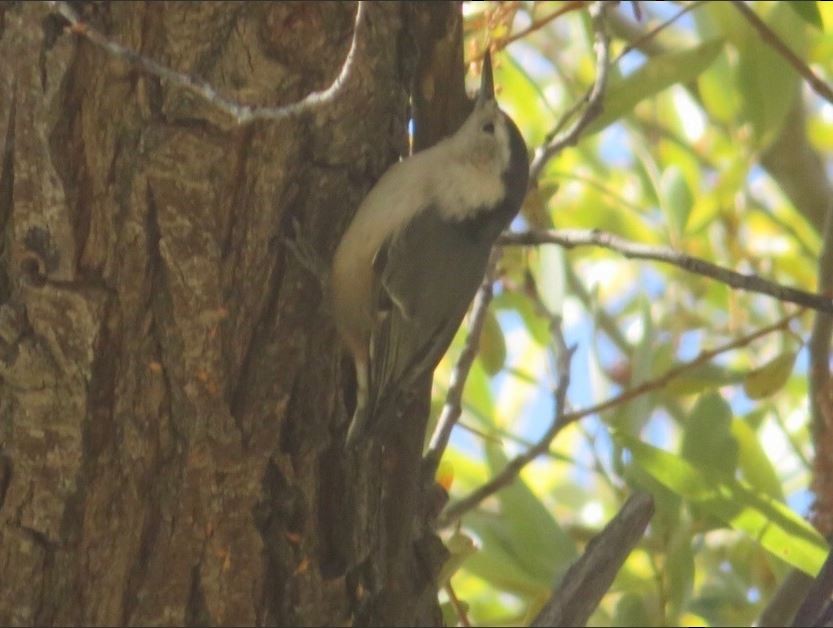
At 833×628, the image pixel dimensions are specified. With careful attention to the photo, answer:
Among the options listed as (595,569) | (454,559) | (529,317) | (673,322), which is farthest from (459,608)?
(673,322)

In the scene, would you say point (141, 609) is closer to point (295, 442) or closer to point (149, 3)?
point (295, 442)

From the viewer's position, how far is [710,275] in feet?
4.05

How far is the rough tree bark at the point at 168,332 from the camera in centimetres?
113

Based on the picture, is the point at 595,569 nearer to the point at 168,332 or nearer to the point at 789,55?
the point at 168,332

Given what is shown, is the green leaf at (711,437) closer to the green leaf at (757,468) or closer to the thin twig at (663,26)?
the green leaf at (757,468)

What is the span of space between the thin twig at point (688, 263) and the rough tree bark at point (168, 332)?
247 mm

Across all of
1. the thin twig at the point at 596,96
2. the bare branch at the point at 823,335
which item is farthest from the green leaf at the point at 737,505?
the thin twig at the point at 596,96

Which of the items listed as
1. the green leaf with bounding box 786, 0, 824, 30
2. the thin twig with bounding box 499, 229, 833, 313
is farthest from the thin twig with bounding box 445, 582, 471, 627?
the green leaf with bounding box 786, 0, 824, 30

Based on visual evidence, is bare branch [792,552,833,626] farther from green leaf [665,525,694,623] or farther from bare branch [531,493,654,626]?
green leaf [665,525,694,623]

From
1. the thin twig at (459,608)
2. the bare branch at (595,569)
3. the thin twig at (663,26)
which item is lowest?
the bare branch at (595,569)

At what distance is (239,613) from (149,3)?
0.55 meters

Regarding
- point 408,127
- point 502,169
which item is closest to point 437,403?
point 502,169

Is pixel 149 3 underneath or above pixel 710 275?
above

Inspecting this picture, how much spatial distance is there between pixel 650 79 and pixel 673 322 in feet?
2.19
